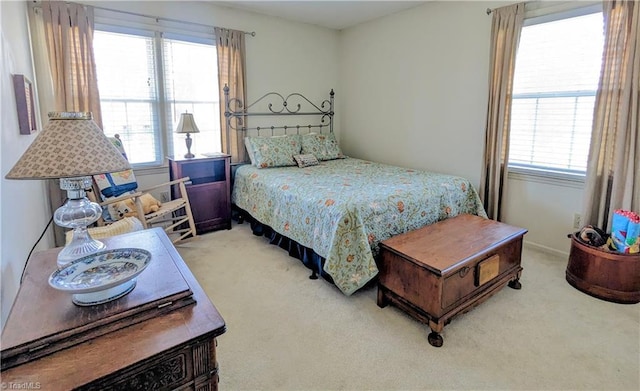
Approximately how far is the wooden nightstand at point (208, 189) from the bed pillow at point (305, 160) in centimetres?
78

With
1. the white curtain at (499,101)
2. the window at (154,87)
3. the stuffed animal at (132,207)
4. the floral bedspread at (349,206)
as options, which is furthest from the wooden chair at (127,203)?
the white curtain at (499,101)

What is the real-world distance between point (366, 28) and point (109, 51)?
3034mm

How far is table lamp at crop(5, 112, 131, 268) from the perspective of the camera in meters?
1.08

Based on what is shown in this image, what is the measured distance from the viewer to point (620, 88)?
258 cm

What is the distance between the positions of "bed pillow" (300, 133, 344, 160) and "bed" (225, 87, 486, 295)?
0.04 feet

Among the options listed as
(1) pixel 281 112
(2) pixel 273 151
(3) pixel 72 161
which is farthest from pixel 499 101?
(3) pixel 72 161

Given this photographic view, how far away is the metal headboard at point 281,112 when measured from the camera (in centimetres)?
415

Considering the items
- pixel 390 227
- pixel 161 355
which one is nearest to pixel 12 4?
pixel 161 355

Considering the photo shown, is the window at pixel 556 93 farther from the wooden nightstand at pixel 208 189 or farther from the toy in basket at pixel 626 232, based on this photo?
the wooden nightstand at pixel 208 189

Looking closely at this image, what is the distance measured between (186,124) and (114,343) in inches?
118

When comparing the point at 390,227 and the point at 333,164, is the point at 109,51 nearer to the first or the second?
the point at 333,164

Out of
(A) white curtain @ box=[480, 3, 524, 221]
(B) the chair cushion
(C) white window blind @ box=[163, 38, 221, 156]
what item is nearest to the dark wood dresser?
(B) the chair cushion

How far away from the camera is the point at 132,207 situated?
3.02 metres

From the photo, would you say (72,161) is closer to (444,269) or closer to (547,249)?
(444,269)
